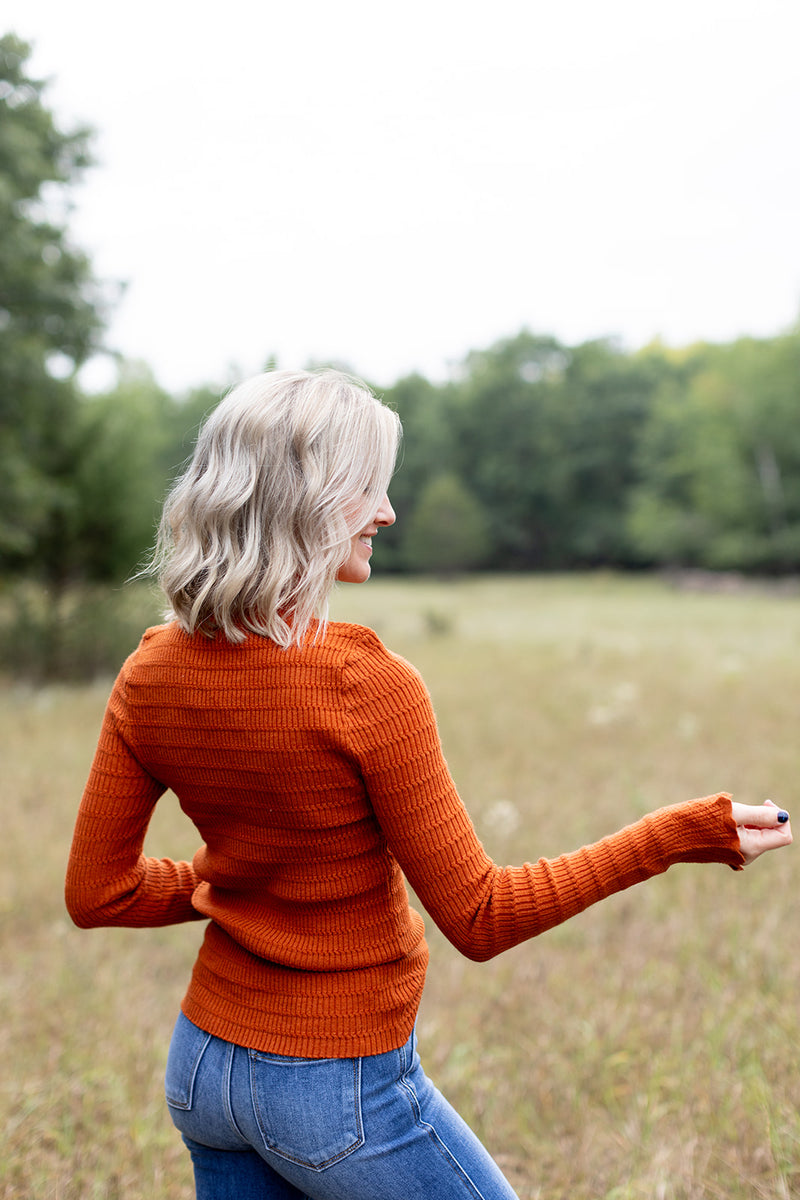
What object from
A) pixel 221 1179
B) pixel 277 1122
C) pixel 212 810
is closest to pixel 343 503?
pixel 212 810

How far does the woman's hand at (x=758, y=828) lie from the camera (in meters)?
1.35

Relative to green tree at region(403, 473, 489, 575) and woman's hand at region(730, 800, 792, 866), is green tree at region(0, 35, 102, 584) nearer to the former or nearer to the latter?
woman's hand at region(730, 800, 792, 866)

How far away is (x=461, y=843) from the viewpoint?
1.33 metres

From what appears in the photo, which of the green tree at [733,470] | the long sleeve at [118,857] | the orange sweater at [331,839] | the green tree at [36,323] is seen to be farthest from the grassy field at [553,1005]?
the green tree at [733,470]

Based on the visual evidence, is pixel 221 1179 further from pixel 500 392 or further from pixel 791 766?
pixel 500 392

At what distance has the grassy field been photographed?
8.98ft

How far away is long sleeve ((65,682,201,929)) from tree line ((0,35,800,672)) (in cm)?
47

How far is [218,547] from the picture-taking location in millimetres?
1339

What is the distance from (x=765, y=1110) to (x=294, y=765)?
2299mm

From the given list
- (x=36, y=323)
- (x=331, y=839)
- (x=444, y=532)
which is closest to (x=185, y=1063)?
(x=331, y=839)

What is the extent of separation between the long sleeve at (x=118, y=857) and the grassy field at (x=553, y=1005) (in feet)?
4.29

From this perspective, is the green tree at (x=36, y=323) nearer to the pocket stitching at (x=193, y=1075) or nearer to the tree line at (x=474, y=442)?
the tree line at (x=474, y=442)

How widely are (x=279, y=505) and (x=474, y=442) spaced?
5631 cm

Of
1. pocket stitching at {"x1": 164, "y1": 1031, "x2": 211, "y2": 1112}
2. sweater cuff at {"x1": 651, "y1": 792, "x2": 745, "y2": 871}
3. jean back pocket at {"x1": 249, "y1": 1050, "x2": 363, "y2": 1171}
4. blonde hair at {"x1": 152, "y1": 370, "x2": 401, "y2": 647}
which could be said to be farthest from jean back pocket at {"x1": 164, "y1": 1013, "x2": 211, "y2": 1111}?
sweater cuff at {"x1": 651, "y1": 792, "x2": 745, "y2": 871}
